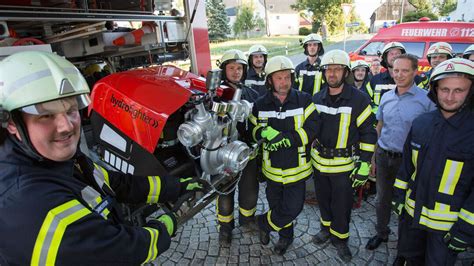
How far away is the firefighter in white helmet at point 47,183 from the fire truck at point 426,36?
6.39m

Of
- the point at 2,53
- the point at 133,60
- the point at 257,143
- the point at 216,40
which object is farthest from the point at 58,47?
the point at 216,40

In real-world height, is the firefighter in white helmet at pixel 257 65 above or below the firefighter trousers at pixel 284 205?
above

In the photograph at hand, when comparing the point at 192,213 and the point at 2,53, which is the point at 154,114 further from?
the point at 2,53

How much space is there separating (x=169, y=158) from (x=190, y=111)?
0.46 metres

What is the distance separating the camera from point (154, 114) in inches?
80.1

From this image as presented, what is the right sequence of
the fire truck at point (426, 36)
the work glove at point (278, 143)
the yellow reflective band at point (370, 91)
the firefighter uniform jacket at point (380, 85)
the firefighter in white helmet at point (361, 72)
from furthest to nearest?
the fire truck at point (426, 36) → the firefighter in white helmet at point (361, 72) → the yellow reflective band at point (370, 91) → the firefighter uniform jacket at point (380, 85) → the work glove at point (278, 143)

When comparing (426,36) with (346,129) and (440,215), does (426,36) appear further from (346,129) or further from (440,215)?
(440,215)

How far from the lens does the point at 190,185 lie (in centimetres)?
207

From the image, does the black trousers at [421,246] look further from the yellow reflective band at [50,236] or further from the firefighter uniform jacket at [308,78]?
the firefighter uniform jacket at [308,78]

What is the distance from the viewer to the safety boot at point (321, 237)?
2975 millimetres

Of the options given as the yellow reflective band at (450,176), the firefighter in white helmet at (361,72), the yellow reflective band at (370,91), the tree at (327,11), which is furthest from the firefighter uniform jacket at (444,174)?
the tree at (327,11)

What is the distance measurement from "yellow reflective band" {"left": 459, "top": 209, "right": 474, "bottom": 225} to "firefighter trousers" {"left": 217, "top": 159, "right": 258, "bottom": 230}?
167 centimetres

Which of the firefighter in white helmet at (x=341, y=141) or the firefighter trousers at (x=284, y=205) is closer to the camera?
the firefighter in white helmet at (x=341, y=141)

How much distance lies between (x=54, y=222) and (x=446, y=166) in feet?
7.06
